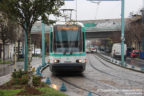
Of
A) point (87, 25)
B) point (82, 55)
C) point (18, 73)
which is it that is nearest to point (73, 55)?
point (82, 55)

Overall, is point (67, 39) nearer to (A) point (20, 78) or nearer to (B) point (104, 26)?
(A) point (20, 78)

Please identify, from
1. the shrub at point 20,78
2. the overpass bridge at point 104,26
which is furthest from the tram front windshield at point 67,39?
the overpass bridge at point 104,26

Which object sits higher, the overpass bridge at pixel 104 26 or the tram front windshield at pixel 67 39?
the overpass bridge at pixel 104 26

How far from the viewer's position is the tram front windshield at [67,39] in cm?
1579

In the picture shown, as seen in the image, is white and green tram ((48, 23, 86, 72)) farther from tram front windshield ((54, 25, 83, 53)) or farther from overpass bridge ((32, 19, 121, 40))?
overpass bridge ((32, 19, 121, 40))

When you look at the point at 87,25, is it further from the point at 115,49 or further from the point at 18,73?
the point at 18,73

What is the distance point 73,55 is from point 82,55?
1.92 ft

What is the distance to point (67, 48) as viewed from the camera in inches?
624

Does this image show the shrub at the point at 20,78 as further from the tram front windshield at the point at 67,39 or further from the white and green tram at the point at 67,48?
the tram front windshield at the point at 67,39

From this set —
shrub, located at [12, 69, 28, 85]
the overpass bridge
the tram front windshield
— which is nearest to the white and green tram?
the tram front windshield

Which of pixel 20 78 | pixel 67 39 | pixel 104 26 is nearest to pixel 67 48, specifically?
pixel 67 39

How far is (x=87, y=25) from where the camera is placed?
196 feet

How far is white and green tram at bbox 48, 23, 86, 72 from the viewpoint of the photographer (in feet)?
51.4

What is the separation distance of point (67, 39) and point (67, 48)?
0.59m
